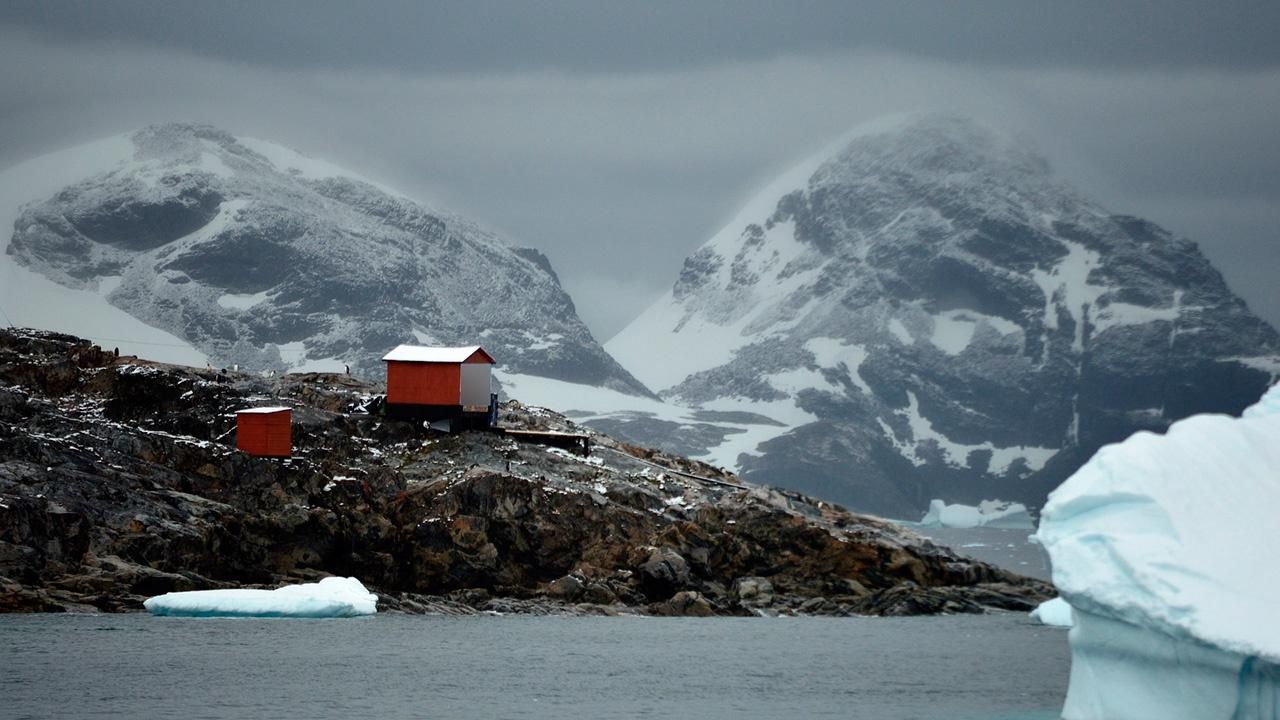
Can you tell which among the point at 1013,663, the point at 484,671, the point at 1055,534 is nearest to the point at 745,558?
the point at 1013,663

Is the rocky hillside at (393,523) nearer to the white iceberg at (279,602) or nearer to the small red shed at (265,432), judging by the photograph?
the small red shed at (265,432)

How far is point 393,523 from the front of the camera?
9388 cm

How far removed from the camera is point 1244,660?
135 ft

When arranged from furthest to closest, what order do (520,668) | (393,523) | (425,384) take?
(425,384) < (393,523) < (520,668)

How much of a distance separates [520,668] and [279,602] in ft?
62.0

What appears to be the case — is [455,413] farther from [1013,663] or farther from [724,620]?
[1013,663]

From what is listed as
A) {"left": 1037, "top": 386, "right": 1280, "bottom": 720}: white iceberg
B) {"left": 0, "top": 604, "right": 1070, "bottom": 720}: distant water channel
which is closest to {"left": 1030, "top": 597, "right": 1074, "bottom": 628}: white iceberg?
{"left": 0, "top": 604, "right": 1070, "bottom": 720}: distant water channel

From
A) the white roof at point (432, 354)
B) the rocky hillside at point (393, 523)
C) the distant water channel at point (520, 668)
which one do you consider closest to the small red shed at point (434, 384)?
the white roof at point (432, 354)

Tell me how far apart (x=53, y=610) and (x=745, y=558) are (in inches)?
1443

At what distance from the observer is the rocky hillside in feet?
288

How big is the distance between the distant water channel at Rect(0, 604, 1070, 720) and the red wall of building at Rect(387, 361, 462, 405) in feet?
73.2

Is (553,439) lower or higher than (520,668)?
higher

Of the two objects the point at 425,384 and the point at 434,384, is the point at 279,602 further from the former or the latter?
the point at 434,384

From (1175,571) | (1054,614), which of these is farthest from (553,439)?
(1175,571)
